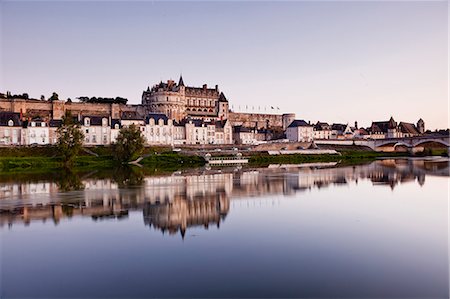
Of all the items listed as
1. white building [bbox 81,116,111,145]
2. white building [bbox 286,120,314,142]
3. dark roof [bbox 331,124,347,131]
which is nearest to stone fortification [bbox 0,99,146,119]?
white building [bbox 81,116,111,145]

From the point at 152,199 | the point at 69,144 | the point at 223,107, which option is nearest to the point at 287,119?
the point at 223,107

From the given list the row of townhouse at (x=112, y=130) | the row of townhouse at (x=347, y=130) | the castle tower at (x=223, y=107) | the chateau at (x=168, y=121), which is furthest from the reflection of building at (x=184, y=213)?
the castle tower at (x=223, y=107)

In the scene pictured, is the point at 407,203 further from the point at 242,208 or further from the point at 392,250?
the point at 392,250

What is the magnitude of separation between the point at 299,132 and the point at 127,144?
30.2 metres

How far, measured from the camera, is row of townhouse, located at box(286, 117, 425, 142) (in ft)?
203

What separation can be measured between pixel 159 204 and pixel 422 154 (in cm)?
Answer: 4781

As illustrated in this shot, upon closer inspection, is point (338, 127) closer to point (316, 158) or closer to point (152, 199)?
point (316, 158)

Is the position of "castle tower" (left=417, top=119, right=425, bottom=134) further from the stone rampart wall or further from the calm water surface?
the calm water surface

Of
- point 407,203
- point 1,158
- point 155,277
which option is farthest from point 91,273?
point 1,158

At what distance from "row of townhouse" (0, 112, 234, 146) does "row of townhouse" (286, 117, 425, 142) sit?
35.2ft

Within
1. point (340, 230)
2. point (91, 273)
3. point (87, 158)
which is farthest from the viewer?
point (87, 158)

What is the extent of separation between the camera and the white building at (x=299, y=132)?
201ft

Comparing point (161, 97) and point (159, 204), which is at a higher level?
point (161, 97)

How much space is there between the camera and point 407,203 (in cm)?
1506
